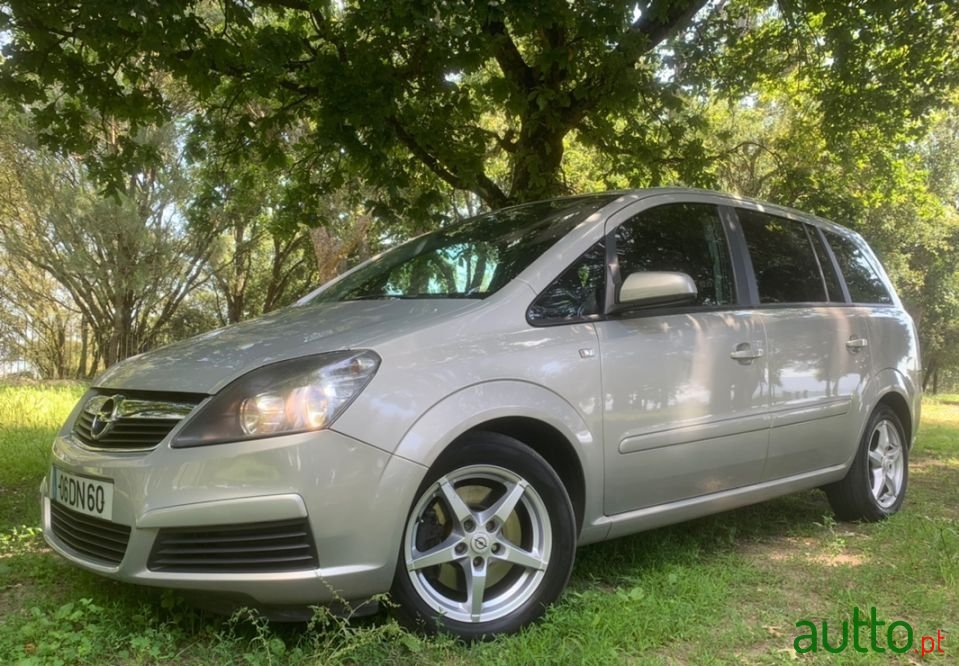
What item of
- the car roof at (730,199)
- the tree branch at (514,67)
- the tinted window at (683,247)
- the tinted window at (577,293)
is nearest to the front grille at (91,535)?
the tinted window at (577,293)

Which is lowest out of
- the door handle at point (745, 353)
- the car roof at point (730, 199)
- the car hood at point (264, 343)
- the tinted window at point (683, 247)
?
the door handle at point (745, 353)

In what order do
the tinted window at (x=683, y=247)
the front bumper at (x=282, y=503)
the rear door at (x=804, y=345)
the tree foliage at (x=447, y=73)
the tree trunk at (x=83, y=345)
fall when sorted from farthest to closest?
1. the tree trunk at (x=83, y=345)
2. the tree foliage at (x=447, y=73)
3. the rear door at (x=804, y=345)
4. the tinted window at (x=683, y=247)
5. the front bumper at (x=282, y=503)

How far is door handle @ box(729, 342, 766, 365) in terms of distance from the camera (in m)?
3.66

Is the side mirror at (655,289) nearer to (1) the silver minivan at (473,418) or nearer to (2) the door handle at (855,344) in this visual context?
(1) the silver minivan at (473,418)

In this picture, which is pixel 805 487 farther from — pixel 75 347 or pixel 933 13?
pixel 75 347

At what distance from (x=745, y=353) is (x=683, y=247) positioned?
23.4 inches

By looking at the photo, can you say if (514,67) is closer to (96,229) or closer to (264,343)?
(264,343)

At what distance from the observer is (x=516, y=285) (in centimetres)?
307

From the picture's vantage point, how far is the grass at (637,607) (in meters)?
2.57

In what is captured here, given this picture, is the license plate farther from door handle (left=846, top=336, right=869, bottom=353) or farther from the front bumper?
door handle (left=846, top=336, right=869, bottom=353)

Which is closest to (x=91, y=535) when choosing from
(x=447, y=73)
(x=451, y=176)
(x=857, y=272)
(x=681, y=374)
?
(x=681, y=374)

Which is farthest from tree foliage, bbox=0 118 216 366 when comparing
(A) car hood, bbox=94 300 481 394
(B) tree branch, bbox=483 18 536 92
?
(A) car hood, bbox=94 300 481 394

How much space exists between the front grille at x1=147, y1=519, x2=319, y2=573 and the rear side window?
370 cm

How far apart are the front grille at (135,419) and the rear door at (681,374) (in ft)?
5.30
